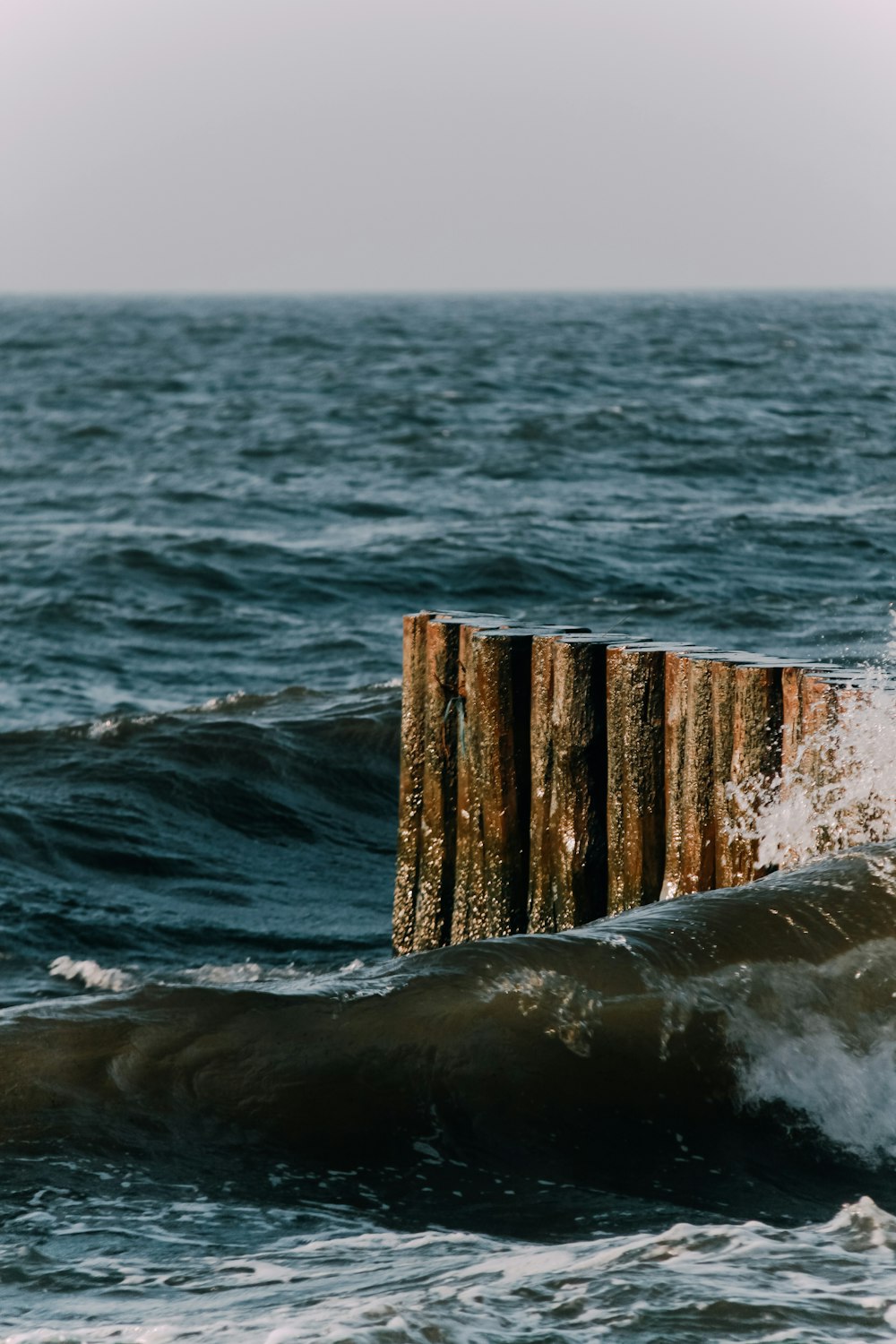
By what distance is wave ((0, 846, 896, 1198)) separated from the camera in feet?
16.1

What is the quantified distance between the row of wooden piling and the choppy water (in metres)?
0.29

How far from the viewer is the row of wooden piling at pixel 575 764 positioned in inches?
237

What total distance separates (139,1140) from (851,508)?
17532mm

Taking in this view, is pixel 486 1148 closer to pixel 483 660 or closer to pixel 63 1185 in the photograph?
pixel 63 1185

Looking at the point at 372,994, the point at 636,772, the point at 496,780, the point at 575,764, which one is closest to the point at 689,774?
the point at 636,772

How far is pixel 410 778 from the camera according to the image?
7160 millimetres

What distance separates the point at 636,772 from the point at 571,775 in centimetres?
28

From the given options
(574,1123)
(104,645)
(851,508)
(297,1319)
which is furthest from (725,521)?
(297,1319)

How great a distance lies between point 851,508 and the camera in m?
20.9

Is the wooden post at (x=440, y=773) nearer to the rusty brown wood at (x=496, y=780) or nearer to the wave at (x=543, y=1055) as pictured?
the rusty brown wood at (x=496, y=780)

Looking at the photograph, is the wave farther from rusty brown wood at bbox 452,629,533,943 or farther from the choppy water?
rusty brown wood at bbox 452,629,533,943

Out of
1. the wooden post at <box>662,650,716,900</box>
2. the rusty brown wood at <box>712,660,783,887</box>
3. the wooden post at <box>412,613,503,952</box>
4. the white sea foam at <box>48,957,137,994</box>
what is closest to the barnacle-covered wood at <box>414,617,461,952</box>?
the wooden post at <box>412,613,503,952</box>

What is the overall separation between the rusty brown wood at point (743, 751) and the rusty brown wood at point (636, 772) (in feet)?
0.93

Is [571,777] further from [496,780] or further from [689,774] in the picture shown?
[689,774]
